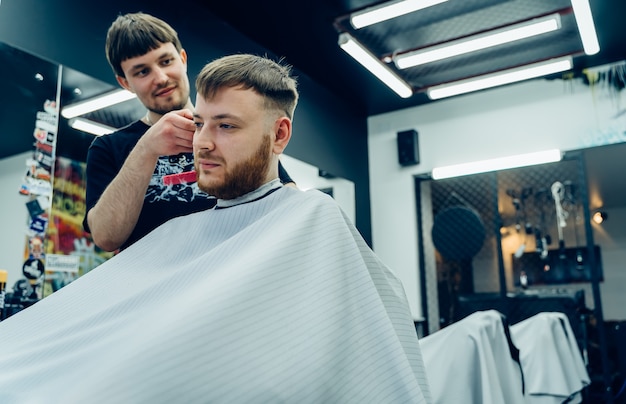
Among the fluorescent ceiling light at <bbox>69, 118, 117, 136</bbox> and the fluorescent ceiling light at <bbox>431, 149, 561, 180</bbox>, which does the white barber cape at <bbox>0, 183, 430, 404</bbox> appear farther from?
the fluorescent ceiling light at <bbox>431, 149, 561, 180</bbox>

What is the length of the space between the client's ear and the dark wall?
6.26ft

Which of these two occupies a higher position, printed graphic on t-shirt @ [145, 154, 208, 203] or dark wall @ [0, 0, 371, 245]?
dark wall @ [0, 0, 371, 245]

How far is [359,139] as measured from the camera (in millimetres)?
5602

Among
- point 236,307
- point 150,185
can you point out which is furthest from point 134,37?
point 236,307

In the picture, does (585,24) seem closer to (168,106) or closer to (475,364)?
(475,364)

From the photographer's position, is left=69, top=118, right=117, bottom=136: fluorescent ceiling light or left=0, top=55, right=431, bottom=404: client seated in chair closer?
left=0, top=55, right=431, bottom=404: client seated in chair

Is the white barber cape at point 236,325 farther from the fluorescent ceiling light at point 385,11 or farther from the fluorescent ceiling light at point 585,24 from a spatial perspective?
the fluorescent ceiling light at point 585,24

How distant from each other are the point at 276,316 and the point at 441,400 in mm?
1103

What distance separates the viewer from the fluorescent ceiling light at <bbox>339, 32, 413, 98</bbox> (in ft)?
12.7

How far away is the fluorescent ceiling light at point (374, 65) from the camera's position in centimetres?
388

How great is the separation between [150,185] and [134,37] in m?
0.37

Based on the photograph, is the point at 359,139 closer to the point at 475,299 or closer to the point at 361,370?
the point at 475,299

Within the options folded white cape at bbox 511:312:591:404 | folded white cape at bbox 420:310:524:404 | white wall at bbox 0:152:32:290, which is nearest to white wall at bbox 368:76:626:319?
folded white cape at bbox 511:312:591:404

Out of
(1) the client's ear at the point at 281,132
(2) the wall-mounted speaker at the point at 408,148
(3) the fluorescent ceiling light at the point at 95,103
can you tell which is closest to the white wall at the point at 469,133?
(2) the wall-mounted speaker at the point at 408,148
